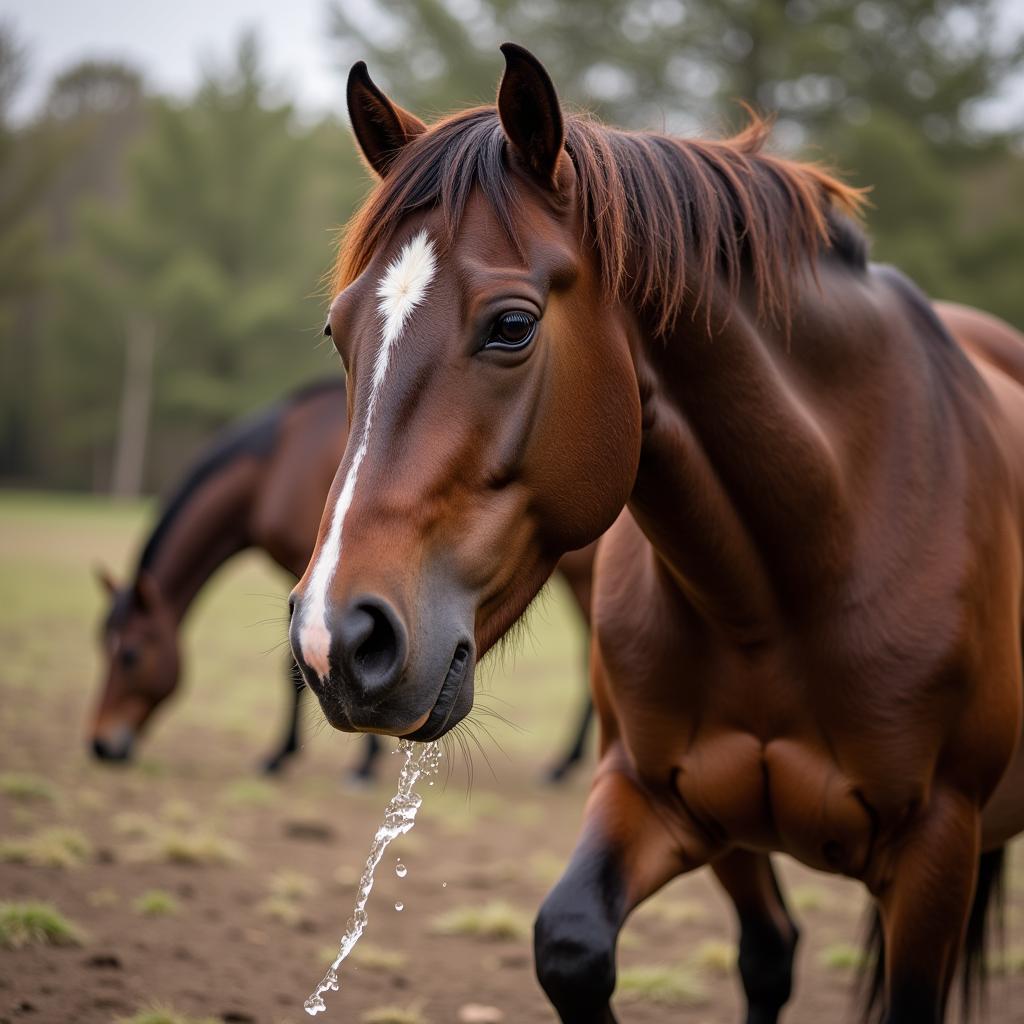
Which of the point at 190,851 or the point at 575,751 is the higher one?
the point at 575,751

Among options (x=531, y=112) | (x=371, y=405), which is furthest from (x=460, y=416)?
(x=531, y=112)

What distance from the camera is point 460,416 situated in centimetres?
187

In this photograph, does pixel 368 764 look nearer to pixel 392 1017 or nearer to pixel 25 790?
pixel 25 790

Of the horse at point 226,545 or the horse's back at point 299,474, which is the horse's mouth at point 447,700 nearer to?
the horse at point 226,545

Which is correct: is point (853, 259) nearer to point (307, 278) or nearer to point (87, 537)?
point (87, 537)

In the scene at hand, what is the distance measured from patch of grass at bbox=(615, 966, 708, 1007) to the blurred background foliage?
55.2 feet

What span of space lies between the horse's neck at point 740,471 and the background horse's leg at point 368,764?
5.07m

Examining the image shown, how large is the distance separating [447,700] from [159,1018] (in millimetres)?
1797

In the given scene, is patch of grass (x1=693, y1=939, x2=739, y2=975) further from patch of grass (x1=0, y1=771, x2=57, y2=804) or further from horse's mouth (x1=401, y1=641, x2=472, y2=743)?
patch of grass (x1=0, y1=771, x2=57, y2=804)

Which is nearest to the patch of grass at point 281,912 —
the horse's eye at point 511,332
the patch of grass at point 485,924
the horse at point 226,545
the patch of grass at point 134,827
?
the patch of grass at point 485,924

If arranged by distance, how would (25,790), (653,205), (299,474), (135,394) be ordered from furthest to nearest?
(135,394)
(299,474)
(25,790)
(653,205)

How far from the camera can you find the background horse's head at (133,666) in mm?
7000

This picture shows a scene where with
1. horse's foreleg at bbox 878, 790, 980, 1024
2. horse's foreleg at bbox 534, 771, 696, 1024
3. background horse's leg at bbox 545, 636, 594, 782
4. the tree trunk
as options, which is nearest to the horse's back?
background horse's leg at bbox 545, 636, 594, 782

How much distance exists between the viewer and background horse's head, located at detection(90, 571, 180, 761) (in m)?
7.00
